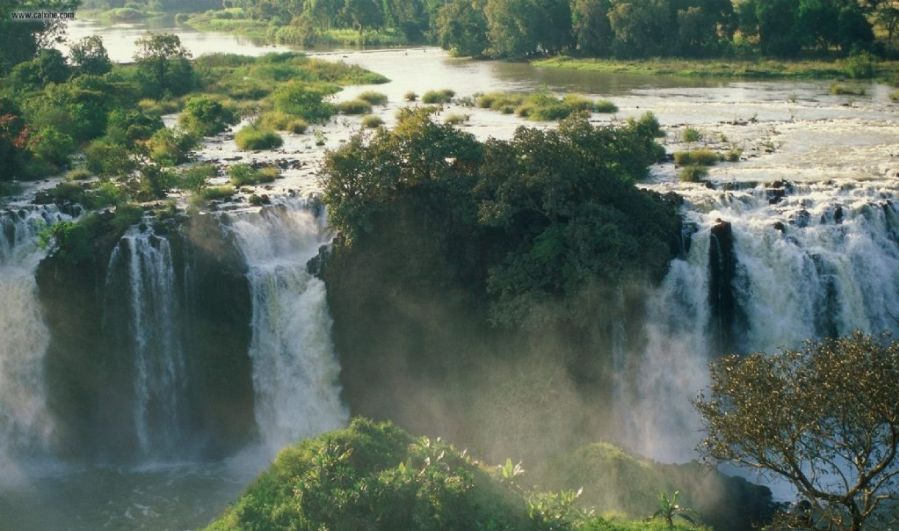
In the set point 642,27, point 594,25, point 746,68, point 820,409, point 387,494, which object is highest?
point 594,25

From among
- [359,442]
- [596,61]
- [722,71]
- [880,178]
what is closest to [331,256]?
[359,442]

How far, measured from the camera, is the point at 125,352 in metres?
30.1

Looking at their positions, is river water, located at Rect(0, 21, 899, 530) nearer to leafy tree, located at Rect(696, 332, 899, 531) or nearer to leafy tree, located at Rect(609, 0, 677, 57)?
leafy tree, located at Rect(696, 332, 899, 531)

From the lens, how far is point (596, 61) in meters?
84.1

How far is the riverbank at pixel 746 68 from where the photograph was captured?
6688 cm

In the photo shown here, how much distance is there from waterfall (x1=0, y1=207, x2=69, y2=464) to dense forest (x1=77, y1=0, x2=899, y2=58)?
6161cm

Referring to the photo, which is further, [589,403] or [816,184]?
[816,184]

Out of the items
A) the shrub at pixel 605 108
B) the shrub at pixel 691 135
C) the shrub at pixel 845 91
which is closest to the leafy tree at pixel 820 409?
the shrub at pixel 691 135

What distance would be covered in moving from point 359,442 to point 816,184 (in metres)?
20.7

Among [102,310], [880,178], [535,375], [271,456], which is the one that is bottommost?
[271,456]

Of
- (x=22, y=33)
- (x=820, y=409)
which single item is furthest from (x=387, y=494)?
(x=22, y=33)

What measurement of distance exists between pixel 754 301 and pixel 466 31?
67148 millimetres

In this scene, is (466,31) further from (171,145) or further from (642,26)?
(171,145)

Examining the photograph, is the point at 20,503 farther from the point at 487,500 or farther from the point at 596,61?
the point at 596,61
